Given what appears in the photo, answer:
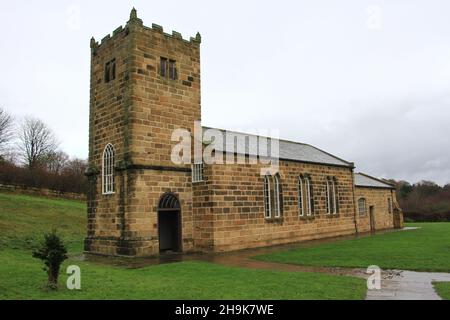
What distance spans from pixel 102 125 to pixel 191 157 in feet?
16.4

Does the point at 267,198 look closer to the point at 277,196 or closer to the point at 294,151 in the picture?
the point at 277,196

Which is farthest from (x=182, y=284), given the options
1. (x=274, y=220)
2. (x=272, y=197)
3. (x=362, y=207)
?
(x=362, y=207)

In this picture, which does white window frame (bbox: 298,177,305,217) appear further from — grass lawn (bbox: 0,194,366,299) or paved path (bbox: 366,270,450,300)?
paved path (bbox: 366,270,450,300)

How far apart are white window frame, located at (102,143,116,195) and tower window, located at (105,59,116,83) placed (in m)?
→ 3.52

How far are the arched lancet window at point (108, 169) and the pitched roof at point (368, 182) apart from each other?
22.4 metres

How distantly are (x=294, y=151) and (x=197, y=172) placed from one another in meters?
11.3

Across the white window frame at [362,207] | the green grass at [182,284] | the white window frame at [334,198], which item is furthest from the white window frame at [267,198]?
the white window frame at [362,207]

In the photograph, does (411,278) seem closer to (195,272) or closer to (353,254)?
(353,254)

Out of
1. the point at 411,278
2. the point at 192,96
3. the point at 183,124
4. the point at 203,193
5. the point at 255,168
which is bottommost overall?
the point at 411,278

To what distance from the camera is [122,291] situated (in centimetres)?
1010

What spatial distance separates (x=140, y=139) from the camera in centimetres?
1934

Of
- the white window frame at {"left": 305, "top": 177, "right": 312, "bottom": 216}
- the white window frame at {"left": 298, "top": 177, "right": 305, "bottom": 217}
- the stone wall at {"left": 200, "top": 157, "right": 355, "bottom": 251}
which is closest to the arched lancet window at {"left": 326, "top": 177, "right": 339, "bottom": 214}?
the stone wall at {"left": 200, "top": 157, "right": 355, "bottom": 251}

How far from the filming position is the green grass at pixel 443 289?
9309mm

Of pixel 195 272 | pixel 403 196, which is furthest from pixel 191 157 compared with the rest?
pixel 403 196
